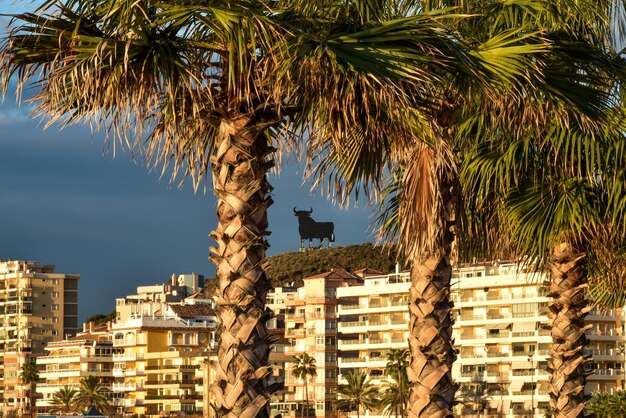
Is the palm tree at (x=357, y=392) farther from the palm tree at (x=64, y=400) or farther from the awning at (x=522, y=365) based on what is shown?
the palm tree at (x=64, y=400)

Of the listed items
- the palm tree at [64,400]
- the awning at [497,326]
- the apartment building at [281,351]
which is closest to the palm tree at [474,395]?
the awning at [497,326]

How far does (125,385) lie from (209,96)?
158 meters

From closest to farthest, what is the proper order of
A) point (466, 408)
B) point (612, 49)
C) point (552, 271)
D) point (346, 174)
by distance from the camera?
point (346, 174)
point (612, 49)
point (552, 271)
point (466, 408)

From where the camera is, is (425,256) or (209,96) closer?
(209,96)

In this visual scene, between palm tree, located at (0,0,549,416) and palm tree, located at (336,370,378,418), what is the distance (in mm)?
119556

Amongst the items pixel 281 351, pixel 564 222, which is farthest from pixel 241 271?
pixel 281 351

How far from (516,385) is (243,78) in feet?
367

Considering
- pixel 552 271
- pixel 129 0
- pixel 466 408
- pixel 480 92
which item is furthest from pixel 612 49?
pixel 466 408

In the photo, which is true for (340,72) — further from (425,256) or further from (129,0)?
(425,256)

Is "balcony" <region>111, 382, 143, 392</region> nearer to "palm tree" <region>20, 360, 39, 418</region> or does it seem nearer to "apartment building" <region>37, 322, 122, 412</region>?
"apartment building" <region>37, 322, 122, 412</region>

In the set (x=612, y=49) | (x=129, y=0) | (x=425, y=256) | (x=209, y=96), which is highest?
(x=612, y=49)

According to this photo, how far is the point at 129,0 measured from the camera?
416 inches

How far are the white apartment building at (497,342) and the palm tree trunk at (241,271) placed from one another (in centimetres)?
10376

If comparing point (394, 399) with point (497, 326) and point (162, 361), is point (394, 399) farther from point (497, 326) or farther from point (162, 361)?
point (162, 361)
